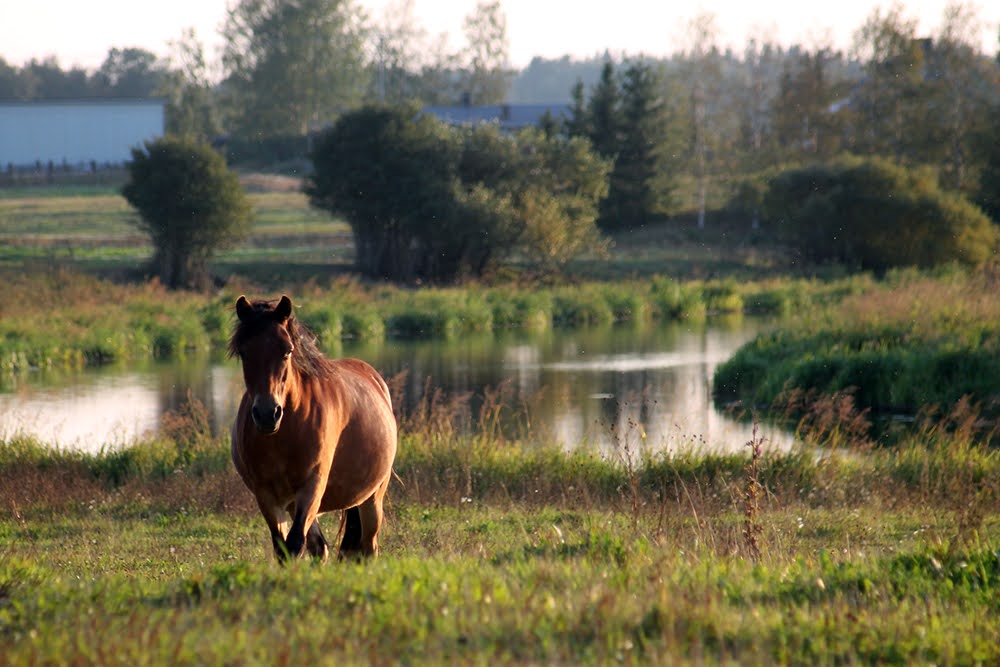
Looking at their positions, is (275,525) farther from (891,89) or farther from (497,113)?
(497,113)

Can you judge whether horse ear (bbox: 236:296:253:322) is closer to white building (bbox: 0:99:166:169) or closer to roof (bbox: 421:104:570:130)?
roof (bbox: 421:104:570:130)

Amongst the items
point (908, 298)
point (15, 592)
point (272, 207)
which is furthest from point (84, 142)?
point (15, 592)

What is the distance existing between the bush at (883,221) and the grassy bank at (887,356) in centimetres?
2022

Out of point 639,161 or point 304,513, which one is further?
point 639,161

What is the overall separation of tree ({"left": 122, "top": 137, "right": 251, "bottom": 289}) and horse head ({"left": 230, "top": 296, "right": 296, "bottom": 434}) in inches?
1415

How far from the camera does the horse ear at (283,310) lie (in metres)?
6.90

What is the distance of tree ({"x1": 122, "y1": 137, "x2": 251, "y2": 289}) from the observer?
41.8m

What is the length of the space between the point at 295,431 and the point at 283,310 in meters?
0.74

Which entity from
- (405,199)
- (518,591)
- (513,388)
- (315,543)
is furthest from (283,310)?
(405,199)

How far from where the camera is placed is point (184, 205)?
4184 centimetres

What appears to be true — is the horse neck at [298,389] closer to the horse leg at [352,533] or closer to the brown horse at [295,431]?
the brown horse at [295,431]

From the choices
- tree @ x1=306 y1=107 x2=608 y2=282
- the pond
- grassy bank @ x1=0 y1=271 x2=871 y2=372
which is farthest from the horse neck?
tree @ x1=306 y1=107 x2=608 y2=282

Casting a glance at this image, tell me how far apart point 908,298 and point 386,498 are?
1755 centimetres

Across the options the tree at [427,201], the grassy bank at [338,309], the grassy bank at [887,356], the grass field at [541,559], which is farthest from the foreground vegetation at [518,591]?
the tree at [427,201]
